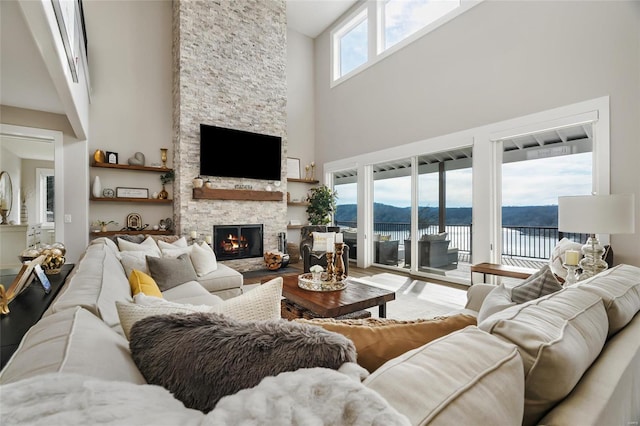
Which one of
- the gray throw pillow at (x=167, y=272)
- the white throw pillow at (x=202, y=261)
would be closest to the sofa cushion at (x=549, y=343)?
the gray throw pillow at (x=167, y=272)

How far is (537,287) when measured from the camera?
145cm

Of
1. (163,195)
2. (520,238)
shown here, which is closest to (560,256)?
(520,238)

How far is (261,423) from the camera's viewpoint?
0.39 meters

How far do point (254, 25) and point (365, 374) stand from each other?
6766mm

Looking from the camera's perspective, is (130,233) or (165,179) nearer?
(130,233)

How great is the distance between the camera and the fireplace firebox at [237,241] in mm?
5463

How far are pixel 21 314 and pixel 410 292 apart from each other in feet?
12.6

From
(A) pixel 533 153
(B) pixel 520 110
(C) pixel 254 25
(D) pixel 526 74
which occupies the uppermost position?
(C) pixel 254 25

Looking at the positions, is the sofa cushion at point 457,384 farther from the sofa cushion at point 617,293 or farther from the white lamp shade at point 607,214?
the white lamp shade at point 607,214

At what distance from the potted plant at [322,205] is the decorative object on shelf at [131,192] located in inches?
126

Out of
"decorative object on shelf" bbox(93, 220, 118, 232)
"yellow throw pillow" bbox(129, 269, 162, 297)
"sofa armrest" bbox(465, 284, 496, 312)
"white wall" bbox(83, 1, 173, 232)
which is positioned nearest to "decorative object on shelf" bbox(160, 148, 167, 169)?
"white wall" bbox(83, 1, 173, 232)

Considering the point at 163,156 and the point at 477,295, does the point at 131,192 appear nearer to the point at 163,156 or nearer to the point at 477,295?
the point at 163,156

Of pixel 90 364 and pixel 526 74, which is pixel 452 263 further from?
pixel 90 364

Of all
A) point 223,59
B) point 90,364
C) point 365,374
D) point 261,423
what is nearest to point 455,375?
point 365,374
